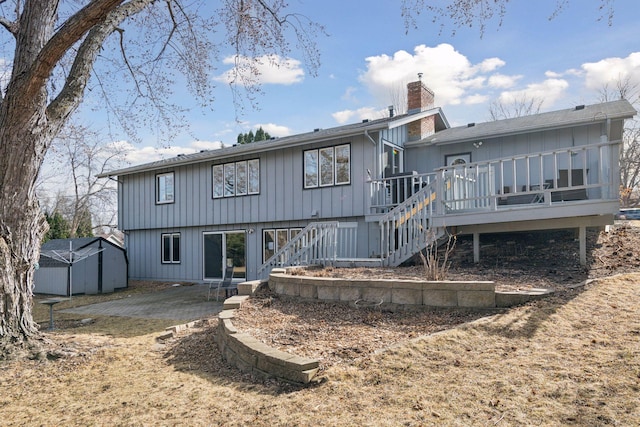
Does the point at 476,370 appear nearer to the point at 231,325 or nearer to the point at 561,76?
the point at 231,325

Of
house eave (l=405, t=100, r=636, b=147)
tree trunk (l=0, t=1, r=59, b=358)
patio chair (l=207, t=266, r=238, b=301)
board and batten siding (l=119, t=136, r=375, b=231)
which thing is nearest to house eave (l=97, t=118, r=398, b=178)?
board and batten siding (l=119, t=136, r=375, b=231)

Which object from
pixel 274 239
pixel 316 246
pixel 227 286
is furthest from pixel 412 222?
pixel 274 239

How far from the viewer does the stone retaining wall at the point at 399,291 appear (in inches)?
198

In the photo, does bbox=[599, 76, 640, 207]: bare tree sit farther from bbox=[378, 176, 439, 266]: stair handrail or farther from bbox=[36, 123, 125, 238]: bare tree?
bbox=[36, 123, 125, 238]: bare tree

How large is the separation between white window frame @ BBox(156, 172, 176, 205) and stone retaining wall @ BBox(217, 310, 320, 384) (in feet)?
40.5

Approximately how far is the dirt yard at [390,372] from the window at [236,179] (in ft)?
28.4

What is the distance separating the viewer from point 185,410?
3.59 m

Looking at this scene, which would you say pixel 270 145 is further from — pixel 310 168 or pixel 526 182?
pixel 526 182

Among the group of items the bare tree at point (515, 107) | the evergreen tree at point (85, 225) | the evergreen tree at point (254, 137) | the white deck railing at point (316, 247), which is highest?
the bare tree at point (515, 107)

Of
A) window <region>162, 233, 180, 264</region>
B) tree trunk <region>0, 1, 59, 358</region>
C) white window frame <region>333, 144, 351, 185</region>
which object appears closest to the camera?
tree trunk <region>0, 1, 59, 358</region>

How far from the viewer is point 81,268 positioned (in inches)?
579

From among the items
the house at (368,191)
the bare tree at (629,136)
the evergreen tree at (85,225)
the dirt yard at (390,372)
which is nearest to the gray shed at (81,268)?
the house at (368,191)

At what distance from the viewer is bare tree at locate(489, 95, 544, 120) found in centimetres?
2862

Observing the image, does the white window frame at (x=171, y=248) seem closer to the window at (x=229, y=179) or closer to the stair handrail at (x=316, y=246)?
the window at (x=229, y=179)
